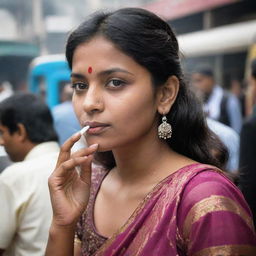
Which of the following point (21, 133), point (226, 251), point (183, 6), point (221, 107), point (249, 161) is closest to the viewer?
point (226, 251)

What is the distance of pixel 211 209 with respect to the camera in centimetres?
117

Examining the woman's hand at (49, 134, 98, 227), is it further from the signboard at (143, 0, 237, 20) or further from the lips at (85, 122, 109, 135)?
the signboard at (143, 0, 237, 20)

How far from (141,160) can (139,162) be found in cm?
1

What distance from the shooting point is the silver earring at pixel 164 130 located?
1498 mm

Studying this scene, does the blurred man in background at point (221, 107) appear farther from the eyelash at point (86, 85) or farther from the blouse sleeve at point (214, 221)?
the blouse sleeve at point (214, 221)

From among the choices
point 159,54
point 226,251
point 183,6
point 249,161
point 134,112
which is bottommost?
point 249,161

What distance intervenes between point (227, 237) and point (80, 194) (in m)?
0.52

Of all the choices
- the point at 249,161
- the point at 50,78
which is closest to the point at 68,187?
the point at 249,161

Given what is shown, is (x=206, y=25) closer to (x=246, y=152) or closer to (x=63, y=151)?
(x=246, y=152)

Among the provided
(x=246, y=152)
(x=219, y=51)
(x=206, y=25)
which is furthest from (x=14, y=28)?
(x=246, y=152)

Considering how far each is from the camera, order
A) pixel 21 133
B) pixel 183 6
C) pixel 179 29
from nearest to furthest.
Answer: pixel 21 133 → pixel 183 6 → pixel 179 29

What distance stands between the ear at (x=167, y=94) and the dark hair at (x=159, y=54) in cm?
2

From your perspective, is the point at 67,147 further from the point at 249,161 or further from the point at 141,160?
the point at 249,161

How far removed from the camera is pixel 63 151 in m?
1.42
